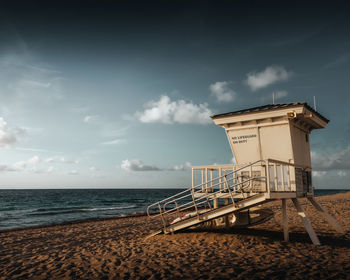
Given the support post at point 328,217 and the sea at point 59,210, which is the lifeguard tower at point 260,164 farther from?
the sea at point 59,210

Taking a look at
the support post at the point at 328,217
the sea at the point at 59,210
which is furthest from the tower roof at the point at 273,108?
the sea at the point at 59,210

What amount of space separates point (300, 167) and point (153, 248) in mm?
6170

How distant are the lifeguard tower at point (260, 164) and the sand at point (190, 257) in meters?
0.82

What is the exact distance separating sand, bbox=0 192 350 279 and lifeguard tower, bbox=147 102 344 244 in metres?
0.82

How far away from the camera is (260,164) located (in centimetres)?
1006

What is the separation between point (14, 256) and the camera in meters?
9.74

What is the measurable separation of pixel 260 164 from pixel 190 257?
432 cm

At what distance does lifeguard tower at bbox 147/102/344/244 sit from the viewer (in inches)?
371

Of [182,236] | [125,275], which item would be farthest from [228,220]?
[125,275]

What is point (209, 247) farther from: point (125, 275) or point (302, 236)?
point (302, 236)

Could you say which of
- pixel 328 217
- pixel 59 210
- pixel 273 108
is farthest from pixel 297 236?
pixel 59 210

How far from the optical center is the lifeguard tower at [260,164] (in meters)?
9.41

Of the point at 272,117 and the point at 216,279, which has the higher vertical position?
the point at 272,117

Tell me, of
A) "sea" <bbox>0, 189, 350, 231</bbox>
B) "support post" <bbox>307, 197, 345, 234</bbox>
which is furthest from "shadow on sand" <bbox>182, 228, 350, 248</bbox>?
"sea" <bbox>0, 189, 350, 231</bbox>
